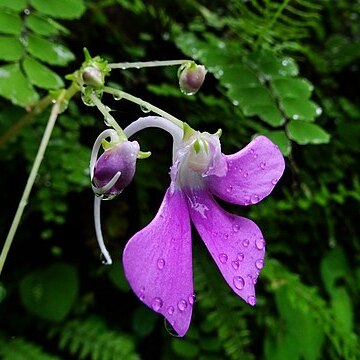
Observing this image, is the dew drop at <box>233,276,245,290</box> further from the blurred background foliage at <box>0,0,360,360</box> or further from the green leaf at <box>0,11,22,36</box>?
the green leaf at <box>0,11,22,36</box>

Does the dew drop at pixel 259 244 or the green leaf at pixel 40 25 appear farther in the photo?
the green leaf at pixel 40 25

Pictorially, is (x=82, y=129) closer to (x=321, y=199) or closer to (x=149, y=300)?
(x=321, y=199)

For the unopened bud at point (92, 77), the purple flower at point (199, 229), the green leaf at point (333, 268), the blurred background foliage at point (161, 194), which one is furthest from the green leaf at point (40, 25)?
the green leaf at point (333, 268)

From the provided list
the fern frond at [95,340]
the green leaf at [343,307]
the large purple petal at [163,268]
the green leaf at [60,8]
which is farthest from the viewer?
the green leaf at [343,307]

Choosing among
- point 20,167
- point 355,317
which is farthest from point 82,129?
point 355,317

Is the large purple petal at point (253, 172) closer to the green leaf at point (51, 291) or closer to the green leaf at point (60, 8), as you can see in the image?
the green leaf at point (60, 8)

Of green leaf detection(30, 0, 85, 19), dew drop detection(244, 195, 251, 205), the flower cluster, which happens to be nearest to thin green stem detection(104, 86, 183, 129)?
the flower cluster
